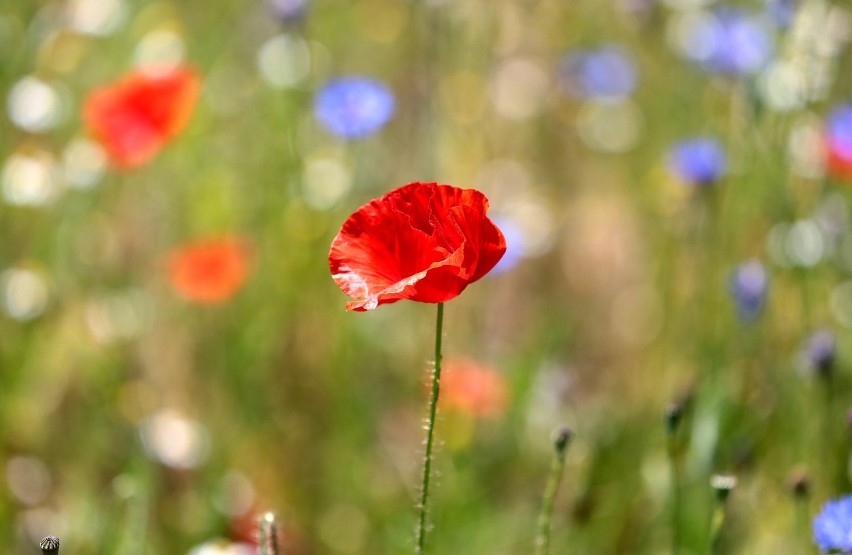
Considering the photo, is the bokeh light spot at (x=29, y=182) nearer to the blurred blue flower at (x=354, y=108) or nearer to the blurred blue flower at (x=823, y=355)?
the blurred blue flower at (x=354, y=108)

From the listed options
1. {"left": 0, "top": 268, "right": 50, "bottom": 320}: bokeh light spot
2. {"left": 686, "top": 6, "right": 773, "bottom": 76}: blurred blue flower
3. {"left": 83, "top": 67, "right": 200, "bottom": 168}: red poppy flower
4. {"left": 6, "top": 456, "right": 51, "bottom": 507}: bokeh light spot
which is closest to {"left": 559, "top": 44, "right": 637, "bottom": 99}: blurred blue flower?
{"left": 686, "top": 6, "right": 773, "bottom": 76}: blurred blue flower

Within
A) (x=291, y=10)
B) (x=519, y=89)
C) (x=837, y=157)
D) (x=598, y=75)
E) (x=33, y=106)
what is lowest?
(x=837, y=157)

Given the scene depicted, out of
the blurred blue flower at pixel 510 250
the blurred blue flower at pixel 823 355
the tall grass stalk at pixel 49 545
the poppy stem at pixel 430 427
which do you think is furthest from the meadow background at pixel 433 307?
the tall grass stalk at pixel 49 545

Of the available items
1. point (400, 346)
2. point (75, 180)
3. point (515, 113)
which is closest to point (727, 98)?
point (515, 113)

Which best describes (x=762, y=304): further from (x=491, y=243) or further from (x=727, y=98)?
(x=727, y=98)

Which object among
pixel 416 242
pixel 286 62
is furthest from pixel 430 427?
pixel 286 62

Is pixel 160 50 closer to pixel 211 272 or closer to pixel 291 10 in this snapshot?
pixel 291 10
